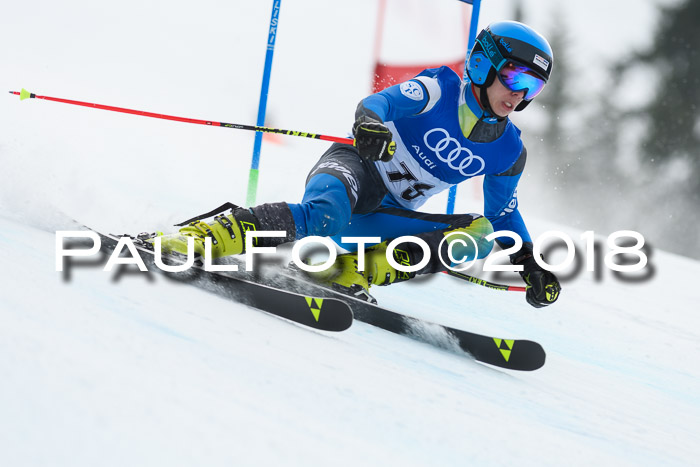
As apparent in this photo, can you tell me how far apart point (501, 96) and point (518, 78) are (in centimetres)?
9

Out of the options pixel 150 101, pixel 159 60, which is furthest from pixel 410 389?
pixel 159 60

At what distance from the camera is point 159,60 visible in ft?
39.5

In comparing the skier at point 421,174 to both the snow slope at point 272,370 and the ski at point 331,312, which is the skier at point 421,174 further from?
the snow slope at point 272,370

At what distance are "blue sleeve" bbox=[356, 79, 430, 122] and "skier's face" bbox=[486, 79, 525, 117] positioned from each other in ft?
0.77

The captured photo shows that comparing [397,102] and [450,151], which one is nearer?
[397,102]

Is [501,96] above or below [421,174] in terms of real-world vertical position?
above

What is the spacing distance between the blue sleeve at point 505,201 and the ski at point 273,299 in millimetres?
1125

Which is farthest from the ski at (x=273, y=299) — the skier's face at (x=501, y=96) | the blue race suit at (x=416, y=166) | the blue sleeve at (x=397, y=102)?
the skier's face at (x=501, y=96)

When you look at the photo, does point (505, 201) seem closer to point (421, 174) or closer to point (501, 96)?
point (421, 174)

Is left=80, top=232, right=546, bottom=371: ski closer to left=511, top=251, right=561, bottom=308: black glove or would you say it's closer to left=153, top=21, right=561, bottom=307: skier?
left=153, top=21, right=561, bottom=307: skier

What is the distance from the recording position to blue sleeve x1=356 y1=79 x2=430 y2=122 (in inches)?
94.8

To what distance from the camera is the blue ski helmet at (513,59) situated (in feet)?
8.16

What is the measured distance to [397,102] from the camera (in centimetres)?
252

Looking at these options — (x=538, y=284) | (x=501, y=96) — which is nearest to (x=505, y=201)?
(x=538, y=284)
